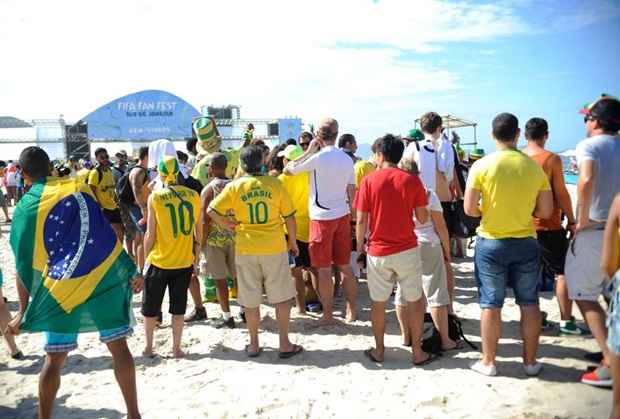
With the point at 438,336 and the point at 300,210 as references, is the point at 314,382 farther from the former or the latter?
the point at 300,210

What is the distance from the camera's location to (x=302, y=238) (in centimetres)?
559

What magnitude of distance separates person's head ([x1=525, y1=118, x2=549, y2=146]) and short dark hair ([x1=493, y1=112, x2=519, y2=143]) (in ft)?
2.85

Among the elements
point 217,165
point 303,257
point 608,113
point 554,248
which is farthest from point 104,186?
point 608,113

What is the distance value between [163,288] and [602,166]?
13.2ft

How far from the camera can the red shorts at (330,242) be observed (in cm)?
512

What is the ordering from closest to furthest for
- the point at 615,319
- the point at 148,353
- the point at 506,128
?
1. the point at 615,319
2. the point at 506,128
3. the point at 148,353

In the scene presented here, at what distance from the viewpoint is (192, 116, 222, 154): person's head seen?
6312 millimetres

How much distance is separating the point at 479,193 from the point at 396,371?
5.60 ft

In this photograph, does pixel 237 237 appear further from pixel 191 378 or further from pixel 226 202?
pixel 191 378

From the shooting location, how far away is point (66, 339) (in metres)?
3.08

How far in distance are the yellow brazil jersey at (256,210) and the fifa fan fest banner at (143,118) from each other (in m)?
34.3

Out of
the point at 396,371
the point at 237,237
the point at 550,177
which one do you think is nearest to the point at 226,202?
the point at 237,237

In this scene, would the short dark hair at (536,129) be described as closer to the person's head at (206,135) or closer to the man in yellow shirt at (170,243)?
A: the man in yellow shirt at (170,243)

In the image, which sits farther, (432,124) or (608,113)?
(432,124)
